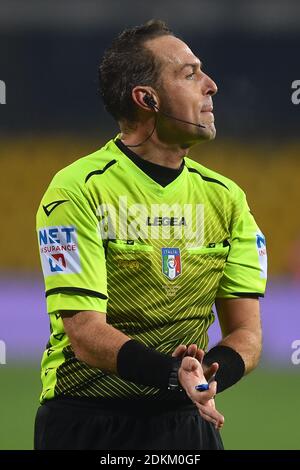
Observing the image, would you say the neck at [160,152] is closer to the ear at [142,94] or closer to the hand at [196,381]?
the ear at [142,94]

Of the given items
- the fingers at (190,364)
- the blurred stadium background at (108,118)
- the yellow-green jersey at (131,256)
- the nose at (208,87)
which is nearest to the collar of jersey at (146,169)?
the yellow-green jersey at (131,256)

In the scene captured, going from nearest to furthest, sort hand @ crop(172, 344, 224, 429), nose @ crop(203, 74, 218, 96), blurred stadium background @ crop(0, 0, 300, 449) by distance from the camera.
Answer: hand @ crop(172, 344, 224, 429), nose @ crop(203, 74, 218, 96), blurred stadium background @ crop(0, 0, 300, 449)

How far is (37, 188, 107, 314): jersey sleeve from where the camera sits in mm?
3152

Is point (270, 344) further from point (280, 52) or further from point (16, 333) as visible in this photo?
point (280, 52)

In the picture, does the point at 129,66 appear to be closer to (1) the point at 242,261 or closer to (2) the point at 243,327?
(1) the point at 242,261

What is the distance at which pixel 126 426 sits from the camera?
320 centimetres

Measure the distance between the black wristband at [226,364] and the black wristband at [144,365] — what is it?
0.18m

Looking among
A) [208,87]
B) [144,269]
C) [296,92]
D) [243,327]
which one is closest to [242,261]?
[243,327]

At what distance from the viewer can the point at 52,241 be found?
3225mm

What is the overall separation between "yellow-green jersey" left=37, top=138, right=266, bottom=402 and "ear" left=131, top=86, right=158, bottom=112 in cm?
15

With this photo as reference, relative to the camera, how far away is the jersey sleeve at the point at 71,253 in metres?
3.15

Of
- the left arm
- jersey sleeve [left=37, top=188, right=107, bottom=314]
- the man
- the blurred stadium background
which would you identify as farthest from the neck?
the blurred stadium background

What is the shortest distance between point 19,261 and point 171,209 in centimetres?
767

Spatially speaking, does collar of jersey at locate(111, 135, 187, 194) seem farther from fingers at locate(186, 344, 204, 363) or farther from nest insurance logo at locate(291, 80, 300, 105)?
nest insurance logo at locate(291, 80, 300, 105)
